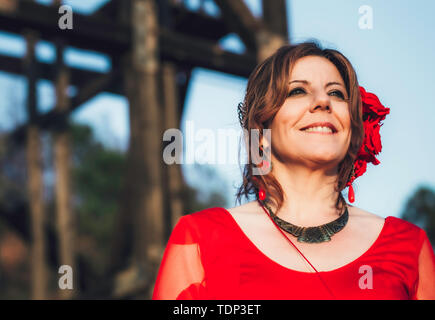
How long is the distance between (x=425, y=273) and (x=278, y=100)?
0.69 metres

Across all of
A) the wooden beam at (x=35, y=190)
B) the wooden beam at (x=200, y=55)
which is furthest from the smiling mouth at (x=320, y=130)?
the wooden beam at (x=35, y=190)

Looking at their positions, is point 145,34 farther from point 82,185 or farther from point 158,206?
point 82,185

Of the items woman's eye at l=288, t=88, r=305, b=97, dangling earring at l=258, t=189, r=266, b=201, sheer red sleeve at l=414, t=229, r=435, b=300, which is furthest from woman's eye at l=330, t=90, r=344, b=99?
sheer red sleeve at l=414, t=229, r=435, b=300

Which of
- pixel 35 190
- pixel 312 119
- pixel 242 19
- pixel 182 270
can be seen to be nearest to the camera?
pixel 182 270

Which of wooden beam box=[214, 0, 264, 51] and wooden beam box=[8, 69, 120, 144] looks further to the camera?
wooden beam box=[8, 69, 120, 144]

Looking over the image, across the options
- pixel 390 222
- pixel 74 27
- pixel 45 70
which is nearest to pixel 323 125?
pixel 390 222

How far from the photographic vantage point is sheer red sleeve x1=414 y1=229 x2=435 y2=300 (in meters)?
1.66

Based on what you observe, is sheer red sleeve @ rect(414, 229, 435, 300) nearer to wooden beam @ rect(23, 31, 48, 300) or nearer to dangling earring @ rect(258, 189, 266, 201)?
dangling earring @ rect(258, 189, 266, 201)

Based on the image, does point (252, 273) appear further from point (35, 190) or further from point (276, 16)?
point (35, 190)

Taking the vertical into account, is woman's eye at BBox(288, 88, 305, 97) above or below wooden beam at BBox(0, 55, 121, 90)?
below

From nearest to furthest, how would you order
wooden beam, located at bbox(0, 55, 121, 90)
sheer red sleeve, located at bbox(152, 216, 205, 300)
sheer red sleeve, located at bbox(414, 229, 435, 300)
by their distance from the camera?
sheer red sleeve, located at bbox(152, 216, 205, 300)
sheer red sleeve, located at bbox(414, 229, 435, 300)
wooden beam, located at bbox(0, 55, 121, 90)

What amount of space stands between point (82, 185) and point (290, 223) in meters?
20.4

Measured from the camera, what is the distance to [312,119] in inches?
65.7
